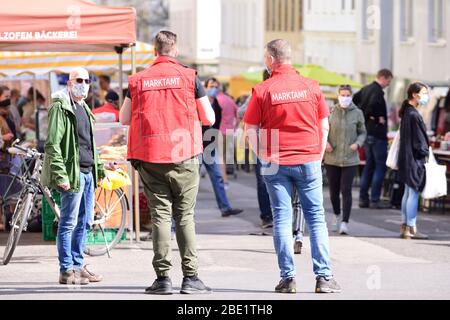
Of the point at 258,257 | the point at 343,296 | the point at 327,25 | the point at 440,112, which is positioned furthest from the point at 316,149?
the point at 327,25

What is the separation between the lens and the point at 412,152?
15461 millimetres

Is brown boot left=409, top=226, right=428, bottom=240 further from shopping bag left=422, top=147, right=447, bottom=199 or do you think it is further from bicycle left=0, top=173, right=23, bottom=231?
bicycle left=0, top=173, right=23, bottom=231

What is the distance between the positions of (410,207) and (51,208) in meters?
4.34

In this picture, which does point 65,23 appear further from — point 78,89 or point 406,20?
point 406,20

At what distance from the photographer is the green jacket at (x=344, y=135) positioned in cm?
1573

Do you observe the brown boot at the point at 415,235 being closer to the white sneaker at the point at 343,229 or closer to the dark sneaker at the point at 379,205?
the white sneaker at the point at 343,229

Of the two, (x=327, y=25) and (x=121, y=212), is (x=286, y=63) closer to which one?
(x=121, y=212)

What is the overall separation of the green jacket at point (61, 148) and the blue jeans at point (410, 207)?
5.30 m

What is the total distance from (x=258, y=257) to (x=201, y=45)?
65728 millimetres

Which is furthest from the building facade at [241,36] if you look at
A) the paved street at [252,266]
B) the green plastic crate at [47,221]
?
the green plastic crate at [47,221]

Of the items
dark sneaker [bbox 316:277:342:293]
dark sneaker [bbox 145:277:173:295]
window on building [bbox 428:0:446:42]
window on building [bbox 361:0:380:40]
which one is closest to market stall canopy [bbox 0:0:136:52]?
dark sneaker [bbox 145:277:173:295]

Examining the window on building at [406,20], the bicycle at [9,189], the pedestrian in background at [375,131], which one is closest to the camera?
the bicycle at [9,189]

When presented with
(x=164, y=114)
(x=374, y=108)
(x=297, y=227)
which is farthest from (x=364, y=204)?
(x=164, y=114)

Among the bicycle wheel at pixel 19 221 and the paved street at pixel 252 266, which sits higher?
the bicycle wheel at pixel 19 221
